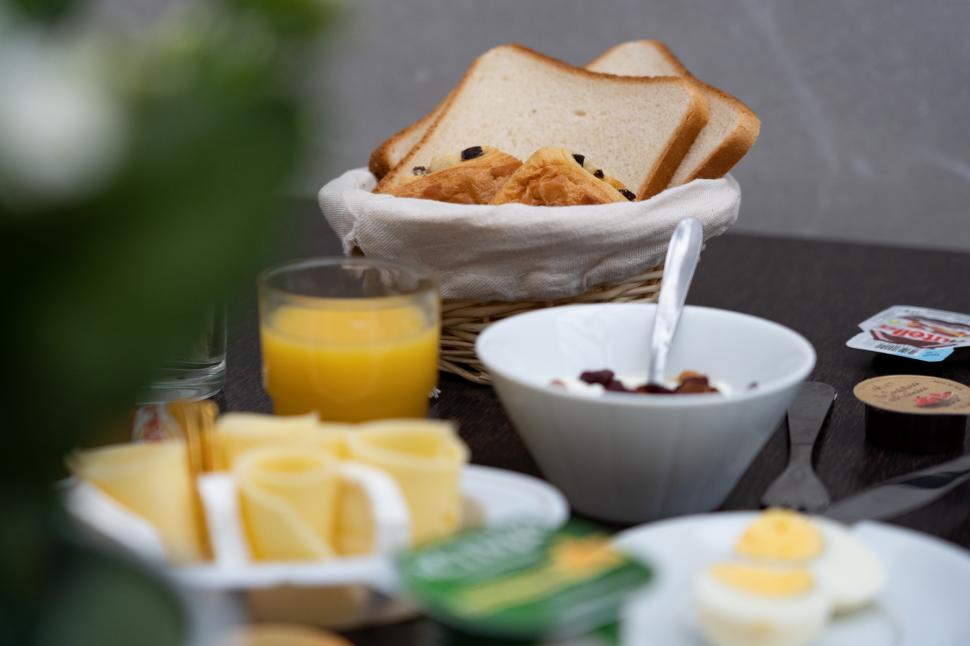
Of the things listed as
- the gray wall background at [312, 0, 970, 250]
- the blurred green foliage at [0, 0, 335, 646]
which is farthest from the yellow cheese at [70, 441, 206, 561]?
the gray wall background at [312, 0, 970, 250]

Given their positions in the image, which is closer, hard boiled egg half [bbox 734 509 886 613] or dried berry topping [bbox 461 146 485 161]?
hard boiled egg half [bbox 734 509 886 613]

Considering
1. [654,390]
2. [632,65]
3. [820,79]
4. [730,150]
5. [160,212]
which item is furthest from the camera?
[820,79]

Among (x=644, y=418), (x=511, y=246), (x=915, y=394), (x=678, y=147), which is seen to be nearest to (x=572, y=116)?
(x=678, y=147)

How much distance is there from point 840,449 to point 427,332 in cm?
38

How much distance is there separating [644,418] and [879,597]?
0.20 m

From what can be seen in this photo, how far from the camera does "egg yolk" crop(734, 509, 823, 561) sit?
67 cm

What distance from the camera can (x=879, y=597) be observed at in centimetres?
68

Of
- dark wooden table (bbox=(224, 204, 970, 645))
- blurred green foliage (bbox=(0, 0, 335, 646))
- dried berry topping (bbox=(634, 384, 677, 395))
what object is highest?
blurred green foliage (bbox=(0, 0, 335, 646))

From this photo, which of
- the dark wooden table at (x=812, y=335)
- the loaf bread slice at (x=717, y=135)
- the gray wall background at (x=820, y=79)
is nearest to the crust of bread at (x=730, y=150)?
the loaf bread slice at (x=717, y=135)

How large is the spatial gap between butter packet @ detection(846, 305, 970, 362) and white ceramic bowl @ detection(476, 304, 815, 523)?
1.05 feet

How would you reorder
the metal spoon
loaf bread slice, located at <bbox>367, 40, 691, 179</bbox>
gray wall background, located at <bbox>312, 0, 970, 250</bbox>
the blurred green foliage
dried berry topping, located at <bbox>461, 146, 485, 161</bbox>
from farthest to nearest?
gray wall background, located at <bbox>312, 0, 970, 250</bbox>
loaf bread slice, located at <bbox>367, 40, 691, 179</bbox>
dried berry topping, located at <bbox>461, 146, 485, 161</bbox>
the metal spoon
the blurred green foliage

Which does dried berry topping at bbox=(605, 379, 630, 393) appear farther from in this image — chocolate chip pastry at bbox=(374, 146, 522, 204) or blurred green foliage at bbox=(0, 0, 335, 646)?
blurred green foliage at bbox=(0, 0, 335, 646)

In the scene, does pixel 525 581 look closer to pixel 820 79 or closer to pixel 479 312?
pixel 479 312

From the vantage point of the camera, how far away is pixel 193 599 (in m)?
0.35
